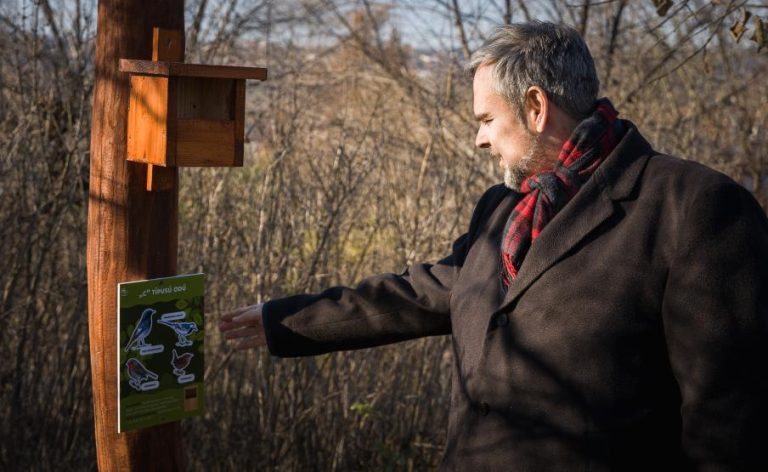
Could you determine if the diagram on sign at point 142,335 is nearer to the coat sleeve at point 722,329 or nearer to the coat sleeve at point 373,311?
the coat sleeve at point 373,311

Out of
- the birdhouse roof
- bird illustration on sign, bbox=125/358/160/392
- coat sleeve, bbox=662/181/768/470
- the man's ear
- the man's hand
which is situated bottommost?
bird illustration on sign, bbox=125/358/160/392

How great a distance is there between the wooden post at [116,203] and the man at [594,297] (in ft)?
2.98

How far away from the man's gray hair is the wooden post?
3.21 feet

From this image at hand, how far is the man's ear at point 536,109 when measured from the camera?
8.34 feet

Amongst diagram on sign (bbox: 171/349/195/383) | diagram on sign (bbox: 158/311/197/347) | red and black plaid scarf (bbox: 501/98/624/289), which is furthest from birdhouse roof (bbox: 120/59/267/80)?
red and black plaid scarf (bbox: 501/98/624/289)

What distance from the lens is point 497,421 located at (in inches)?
98.5

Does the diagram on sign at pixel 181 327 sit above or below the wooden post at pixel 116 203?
below

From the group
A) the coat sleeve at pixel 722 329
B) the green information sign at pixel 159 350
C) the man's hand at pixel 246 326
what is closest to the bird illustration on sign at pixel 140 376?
the green information sign at pixel 159 350

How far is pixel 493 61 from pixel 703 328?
0.90 metres

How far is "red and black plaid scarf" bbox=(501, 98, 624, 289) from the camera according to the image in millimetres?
2504

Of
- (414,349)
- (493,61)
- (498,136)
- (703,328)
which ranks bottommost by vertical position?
(414,349)

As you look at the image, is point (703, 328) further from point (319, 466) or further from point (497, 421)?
point (319, 466)

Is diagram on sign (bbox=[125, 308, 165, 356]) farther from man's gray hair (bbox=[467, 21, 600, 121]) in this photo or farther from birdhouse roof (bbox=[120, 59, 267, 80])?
man's gray hair (bbox=[467, 21, 600, 121])

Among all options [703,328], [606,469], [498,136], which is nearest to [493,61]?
[498,136]
